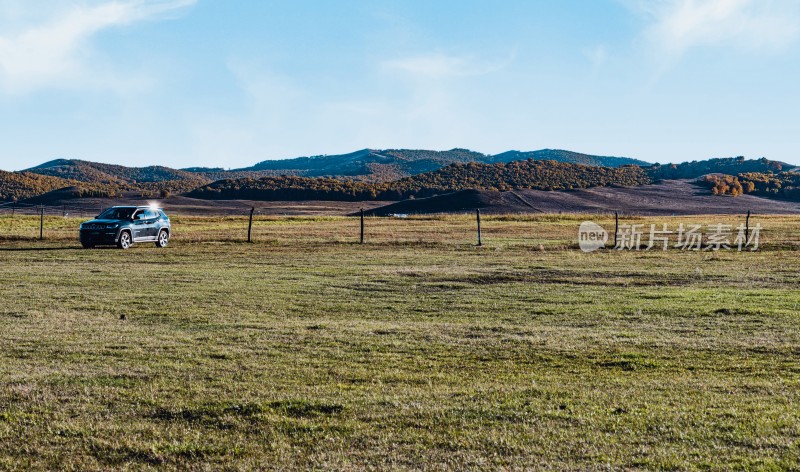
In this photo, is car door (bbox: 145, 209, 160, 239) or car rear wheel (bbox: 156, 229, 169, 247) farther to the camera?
car rear wheel (bbox: 156, 229, 169, 247)

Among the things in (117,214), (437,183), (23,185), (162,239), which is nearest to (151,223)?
(162,239)

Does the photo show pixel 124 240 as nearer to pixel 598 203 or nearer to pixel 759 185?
pixel 598 203

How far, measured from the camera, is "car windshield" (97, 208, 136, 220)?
34.8m

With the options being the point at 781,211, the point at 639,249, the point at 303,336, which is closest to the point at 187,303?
the point at 303,336

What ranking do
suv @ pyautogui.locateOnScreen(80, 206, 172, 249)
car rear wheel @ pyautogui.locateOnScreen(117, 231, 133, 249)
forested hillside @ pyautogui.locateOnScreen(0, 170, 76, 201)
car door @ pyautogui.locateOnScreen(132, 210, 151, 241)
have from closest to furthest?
1. suv @ pyautogui.locateOnScreen(80, 206, 172, 249)
2. car rear wheel @ pyautogui.locateOnScreen(117, 231, 133, 249)
3. car door @ pyautogui.locateOnScreen(132, 210, 151, 241)
4. forested hillside @ pyautogui.locateOnScreen(0, 170, 76, 201)

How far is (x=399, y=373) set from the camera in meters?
9.30

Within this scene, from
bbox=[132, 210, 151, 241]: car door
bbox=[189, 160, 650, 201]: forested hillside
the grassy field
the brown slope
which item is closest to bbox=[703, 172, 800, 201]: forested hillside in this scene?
the brown slope

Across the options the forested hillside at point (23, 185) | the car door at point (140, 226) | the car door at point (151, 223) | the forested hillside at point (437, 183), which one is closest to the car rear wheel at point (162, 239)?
the car door at point (151, 223)

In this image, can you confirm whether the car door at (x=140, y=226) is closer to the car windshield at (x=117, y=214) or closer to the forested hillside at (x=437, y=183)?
the car windshield at (x=117, y=214)

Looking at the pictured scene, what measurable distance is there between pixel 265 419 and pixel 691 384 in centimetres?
475

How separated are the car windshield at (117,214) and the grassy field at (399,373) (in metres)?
14.0

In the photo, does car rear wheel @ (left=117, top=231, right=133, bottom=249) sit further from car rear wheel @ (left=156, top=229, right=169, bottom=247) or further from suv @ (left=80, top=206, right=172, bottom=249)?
car rear wheel @ (left=156, top=229, right=169, bottom=247)

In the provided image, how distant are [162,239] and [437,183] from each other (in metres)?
122

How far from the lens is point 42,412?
736cm
